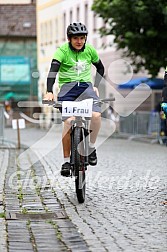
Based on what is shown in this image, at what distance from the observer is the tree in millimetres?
27891

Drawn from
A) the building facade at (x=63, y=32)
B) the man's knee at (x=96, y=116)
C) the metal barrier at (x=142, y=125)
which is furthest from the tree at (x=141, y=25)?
the man's knee at (x=96, y=116)

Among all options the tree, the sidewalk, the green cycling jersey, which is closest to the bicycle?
the sidewalk

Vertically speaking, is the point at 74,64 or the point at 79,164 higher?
the point at 74,64

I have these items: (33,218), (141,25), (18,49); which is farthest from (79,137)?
(18,49)

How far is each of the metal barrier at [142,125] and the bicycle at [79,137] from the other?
20.4 metres

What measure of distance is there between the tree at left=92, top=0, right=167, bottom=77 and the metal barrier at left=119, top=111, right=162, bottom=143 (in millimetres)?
1621

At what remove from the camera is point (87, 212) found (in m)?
8.98

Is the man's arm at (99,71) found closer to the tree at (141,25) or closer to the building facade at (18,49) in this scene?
the tree at (141,25)

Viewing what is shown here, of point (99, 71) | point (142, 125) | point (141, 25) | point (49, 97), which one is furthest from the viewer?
point (142, 125)

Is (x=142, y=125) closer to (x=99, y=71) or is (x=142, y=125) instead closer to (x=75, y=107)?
(x=99, y=71)

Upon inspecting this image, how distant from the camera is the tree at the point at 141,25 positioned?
27891 mm

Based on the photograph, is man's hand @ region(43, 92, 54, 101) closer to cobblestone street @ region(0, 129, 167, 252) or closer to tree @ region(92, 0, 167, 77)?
cobblestone street @ region(0, 129, 167, 252)

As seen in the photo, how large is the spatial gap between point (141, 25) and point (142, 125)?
16.1 feet

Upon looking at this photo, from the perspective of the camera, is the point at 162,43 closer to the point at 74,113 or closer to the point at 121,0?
the point at 121,0
